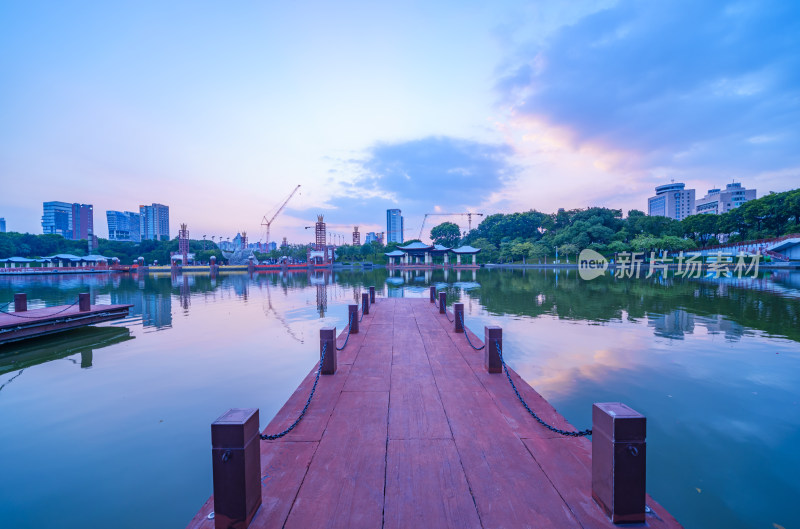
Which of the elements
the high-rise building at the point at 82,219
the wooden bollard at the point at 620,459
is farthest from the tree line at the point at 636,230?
the high-rise building at the point at 82,219

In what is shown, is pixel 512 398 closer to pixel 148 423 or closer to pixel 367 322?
pixel 148 423

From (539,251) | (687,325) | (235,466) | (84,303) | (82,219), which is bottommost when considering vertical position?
(687,325)

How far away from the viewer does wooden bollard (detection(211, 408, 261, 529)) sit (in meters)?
2.18

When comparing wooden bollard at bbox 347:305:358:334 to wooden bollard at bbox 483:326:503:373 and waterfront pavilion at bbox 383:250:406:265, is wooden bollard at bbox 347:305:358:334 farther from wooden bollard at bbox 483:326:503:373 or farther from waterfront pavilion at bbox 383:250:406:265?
waterfront pavilion at bbox 383:250:406:265

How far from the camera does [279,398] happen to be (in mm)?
6461

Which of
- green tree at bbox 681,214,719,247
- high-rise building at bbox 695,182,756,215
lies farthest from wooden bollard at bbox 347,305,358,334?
high-rise building at bbox 695,182,756,215

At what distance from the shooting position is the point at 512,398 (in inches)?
185

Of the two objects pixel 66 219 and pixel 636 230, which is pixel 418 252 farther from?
pixel 66 219

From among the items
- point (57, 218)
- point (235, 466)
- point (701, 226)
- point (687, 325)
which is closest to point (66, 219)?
point (57, 218)

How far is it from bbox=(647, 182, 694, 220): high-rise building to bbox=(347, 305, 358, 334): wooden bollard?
18188 cm

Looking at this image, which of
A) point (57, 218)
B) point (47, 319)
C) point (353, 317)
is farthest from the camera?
point (57, 218)

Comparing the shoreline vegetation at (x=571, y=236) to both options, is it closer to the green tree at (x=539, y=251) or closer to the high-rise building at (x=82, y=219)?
the green tree at (x=539, y=251)

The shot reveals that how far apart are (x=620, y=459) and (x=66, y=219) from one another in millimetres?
202999

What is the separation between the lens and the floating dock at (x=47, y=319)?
9906 mm
